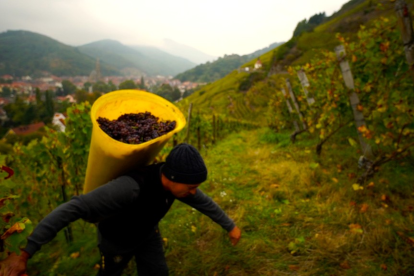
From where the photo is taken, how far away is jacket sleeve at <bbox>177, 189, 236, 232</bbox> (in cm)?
227

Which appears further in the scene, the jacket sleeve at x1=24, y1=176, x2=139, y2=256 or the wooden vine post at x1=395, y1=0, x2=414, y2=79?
the wooden vine post at x1=395, y1=0, x2=414, y2=79

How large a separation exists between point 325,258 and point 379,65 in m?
3.73

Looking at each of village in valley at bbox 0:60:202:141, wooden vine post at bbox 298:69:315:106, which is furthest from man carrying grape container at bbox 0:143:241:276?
wooden vine post at bbox 298:69:315:106

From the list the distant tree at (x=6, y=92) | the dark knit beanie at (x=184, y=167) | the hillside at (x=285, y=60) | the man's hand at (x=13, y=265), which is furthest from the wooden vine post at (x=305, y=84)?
the distant tree at (x=6, y=92)

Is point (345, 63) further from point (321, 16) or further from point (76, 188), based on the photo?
point (321, 16)

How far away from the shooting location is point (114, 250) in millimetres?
2072

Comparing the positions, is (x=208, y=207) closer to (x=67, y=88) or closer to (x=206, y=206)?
(x=206, y=206)

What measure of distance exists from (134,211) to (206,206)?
2.47 feet

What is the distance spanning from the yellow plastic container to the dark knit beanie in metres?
0.16

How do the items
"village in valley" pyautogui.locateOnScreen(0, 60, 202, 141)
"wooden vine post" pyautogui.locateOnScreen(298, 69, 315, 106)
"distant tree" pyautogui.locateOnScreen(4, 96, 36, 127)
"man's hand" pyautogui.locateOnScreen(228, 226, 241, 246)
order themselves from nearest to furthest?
"man's hand" pyautogui.locateOnScreen(228, 226, 241, 246)
"wooden vine post" pyautogui.locateOnScreen(298, 69, 315, 106)
"village in valley" pyautogui.locateOnScreen(0, 60, 202, 141)
"distant tree" pyautogui.locateOnScreen(4, 96, 36, 127)

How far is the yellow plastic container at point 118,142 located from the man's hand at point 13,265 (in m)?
0.71

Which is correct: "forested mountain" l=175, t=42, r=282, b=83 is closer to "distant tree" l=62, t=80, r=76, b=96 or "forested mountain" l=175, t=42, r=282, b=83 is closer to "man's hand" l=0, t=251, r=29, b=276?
"distant tree" l=62, t=80, r=76, b=96

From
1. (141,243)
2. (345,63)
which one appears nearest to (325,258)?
(141,243)

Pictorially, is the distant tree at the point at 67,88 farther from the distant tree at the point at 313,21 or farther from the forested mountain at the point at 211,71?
the distant tree at the point at 313,21
